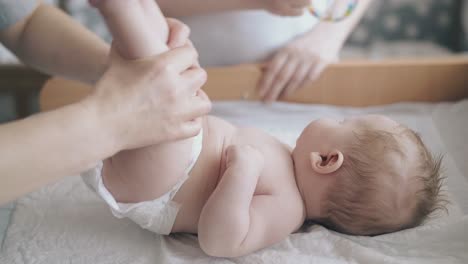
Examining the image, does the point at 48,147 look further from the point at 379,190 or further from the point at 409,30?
the point at 409,30

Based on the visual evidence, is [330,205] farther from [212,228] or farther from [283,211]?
[212,228]

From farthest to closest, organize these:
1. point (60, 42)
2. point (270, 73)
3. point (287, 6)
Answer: point (270, 73)
point (287, 6)
point (60, 42)

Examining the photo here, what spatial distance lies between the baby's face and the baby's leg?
9.1 inches

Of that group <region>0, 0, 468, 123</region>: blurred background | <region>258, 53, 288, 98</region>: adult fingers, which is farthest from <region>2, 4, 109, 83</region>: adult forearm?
<region>0, 0, 468, 123</region>: blurred background

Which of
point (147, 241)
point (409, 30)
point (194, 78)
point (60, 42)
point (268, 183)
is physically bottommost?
point (409, 30)

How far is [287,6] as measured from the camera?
1239 millimetres

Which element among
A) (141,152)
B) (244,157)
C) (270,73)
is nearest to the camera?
(141,152)

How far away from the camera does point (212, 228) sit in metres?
0.84

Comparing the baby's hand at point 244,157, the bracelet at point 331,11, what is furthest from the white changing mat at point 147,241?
the bracelet at point 331,11

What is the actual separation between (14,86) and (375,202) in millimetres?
1057

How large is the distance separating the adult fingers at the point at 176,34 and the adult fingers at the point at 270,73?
1.71 feet

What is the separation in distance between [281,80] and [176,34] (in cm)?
56

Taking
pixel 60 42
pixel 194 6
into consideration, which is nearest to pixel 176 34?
pixel 60 42

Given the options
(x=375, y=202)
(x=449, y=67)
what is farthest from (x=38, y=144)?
(x=449, y=67)
